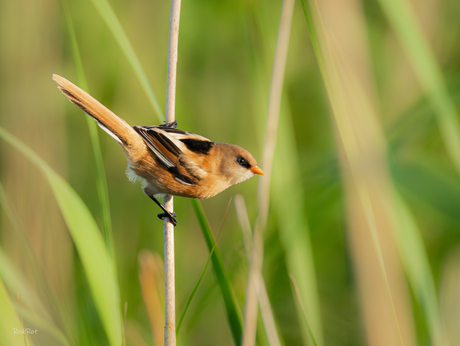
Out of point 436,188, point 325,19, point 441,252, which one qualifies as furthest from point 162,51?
point 441,252

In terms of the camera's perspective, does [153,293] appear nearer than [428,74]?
No

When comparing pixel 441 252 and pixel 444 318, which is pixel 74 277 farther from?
pixel 441 252

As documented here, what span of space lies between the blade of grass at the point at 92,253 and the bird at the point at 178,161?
613 millimetres

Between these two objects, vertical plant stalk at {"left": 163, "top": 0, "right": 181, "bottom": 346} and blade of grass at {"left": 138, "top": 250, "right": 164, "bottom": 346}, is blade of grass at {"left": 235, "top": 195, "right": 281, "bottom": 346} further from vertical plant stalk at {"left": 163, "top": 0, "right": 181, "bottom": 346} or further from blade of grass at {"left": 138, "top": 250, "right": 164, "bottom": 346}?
blade of grass at {"left": 138, "top": 250, "right": 164, "bottom": 346}

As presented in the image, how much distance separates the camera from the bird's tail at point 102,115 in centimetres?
165

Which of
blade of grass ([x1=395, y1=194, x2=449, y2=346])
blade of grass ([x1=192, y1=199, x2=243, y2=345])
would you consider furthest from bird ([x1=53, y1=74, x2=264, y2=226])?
blade of grass ([x1=395, y1=194, x2=449, y2=346])

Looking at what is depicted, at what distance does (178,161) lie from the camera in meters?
2.10

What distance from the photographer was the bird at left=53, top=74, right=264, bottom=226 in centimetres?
198

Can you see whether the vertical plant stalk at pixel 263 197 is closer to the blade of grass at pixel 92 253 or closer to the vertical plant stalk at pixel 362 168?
the vertical plant stalk at pixel 362 168

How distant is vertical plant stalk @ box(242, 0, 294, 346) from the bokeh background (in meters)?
0.12

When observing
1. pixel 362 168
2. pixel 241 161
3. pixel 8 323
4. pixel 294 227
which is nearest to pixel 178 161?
pixel 241 161

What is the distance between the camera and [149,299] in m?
1.90

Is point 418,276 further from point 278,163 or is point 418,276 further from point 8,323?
point 8,323

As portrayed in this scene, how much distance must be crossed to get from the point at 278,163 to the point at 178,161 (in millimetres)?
628
